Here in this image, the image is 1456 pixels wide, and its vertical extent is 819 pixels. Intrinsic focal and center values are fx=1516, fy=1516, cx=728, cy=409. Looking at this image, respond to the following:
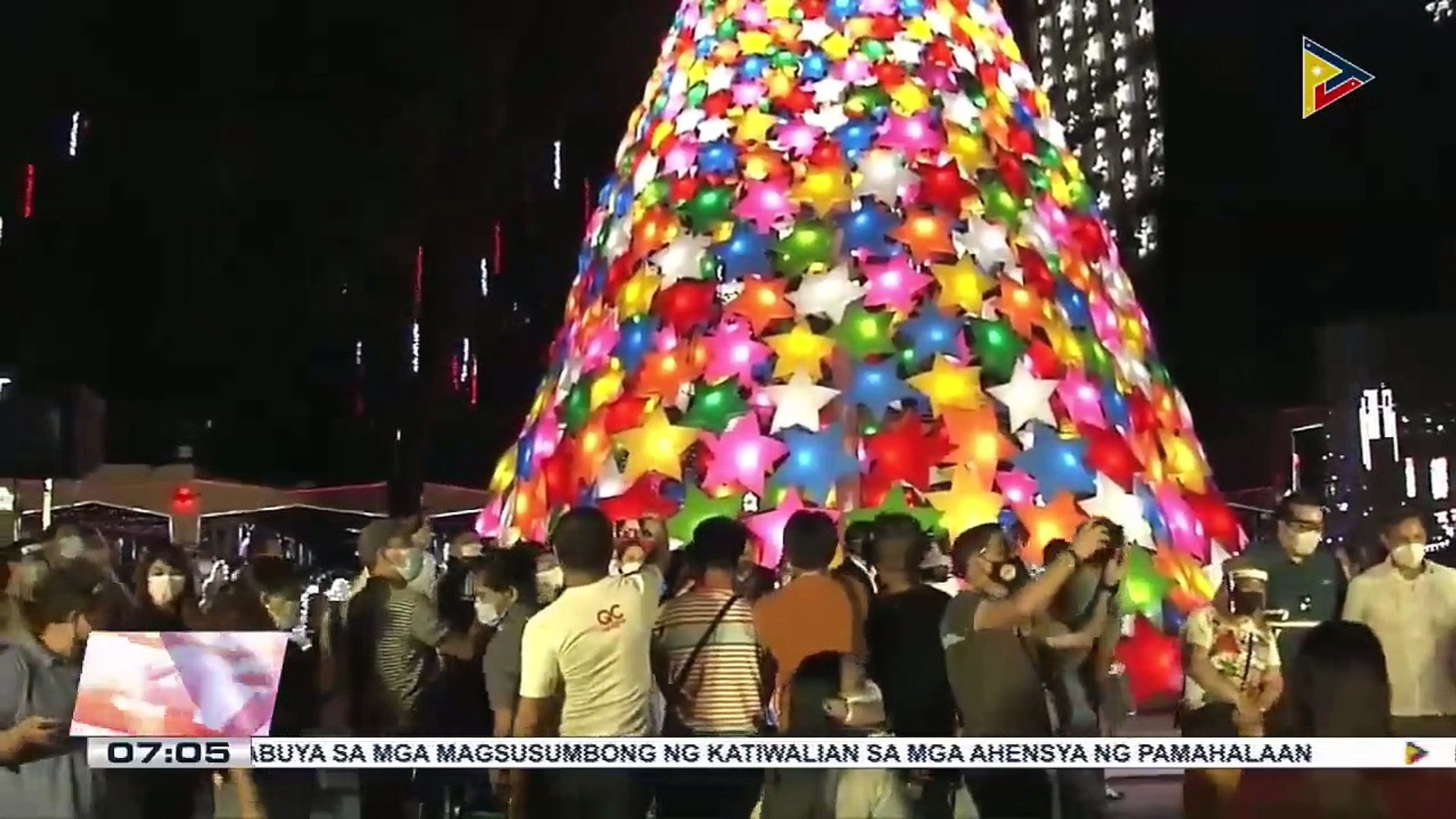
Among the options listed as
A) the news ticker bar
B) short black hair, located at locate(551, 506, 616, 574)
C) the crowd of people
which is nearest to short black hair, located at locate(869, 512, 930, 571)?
the crowd of people

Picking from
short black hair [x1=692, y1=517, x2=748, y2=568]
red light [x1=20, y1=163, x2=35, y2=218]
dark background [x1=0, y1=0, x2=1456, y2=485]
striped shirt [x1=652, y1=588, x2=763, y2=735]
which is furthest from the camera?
red light [x1=20, y1=163, x2=35, y2=218]

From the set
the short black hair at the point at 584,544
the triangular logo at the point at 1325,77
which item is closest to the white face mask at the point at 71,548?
the short black hair at the point at 584,544

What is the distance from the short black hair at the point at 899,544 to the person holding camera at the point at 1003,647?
10cm

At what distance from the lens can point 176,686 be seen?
3783 mm

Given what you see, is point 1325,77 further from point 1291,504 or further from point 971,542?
point 971,542

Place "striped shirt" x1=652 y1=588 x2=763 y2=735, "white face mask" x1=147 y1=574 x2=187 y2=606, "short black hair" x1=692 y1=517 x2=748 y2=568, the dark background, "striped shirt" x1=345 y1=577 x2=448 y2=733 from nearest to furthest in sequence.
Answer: "striped shirt" x1=652 y1=588 x2=763 y2=735 → "short black hair" x1=692 y1=517 x2=748 y2=568 → "striped shirt" x1=345 y1=577 x2=448 y2=733 → "white face mask" x1=147 y1=574 x2=187 y2=606 → the dark background

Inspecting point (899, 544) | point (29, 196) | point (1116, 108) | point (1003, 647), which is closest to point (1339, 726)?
point (1003, 647)

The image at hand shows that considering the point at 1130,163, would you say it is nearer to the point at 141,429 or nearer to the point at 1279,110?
the point at 1279,110

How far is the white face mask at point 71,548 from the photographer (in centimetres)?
389

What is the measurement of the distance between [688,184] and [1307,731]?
201 cm

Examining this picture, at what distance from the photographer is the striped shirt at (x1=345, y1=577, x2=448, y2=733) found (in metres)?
3.67

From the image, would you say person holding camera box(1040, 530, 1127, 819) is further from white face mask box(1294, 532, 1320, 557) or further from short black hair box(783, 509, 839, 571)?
short black hair box(783, 509, 839, 571)

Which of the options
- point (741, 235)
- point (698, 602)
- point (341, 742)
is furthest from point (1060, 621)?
point (341, 742)

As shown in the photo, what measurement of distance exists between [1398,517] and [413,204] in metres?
2.65
